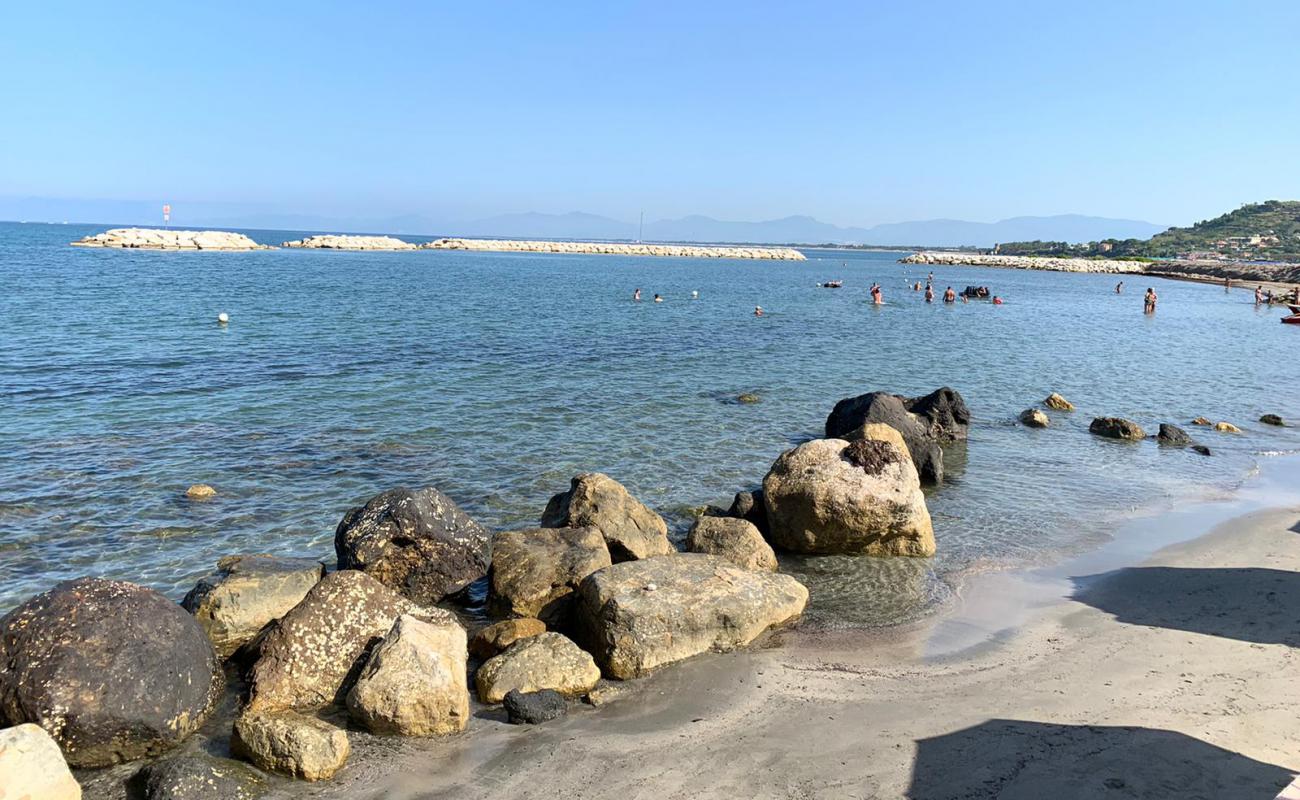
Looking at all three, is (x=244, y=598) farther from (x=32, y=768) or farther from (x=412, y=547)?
(x=32, y=768)

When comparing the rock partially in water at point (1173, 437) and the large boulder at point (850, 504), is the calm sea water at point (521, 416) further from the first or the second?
the rock partially in water at point (1173, 437)

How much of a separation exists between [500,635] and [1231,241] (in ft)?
658

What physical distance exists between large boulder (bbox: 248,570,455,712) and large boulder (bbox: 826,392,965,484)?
10735 mm

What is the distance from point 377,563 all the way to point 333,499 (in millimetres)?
4541

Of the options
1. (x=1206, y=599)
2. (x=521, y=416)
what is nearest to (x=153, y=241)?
(x=521, y=416)

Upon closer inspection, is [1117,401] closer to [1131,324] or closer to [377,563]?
[377,563]

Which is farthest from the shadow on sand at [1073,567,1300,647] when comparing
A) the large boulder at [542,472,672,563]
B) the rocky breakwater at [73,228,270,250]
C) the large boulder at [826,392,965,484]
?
the rocky breakwater at [73,228,270,250]

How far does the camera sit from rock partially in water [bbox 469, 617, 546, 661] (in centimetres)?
952

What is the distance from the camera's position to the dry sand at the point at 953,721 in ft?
23.1

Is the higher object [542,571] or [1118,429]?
[1118,429]

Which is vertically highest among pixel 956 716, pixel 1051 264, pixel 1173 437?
pixel 1051 264

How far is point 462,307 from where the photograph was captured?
2050 inches

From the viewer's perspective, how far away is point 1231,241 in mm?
165500

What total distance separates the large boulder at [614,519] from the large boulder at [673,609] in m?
1.42
